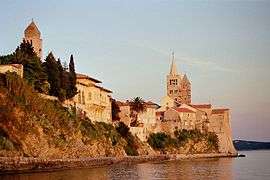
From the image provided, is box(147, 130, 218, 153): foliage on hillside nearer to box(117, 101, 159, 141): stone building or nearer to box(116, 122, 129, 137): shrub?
box(117, 101, 159, 141): stone building

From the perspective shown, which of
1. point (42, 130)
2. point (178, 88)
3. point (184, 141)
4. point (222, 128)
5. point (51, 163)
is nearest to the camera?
point (51, 163)

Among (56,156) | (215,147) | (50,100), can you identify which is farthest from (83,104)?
(215,147)

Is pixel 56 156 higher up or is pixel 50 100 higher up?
pixel 50 100

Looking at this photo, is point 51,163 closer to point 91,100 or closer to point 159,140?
point 91,100

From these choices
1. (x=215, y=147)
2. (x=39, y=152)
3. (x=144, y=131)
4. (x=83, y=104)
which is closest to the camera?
(x=39, y=152)

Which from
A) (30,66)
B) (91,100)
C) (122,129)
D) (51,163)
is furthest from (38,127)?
(122,129)

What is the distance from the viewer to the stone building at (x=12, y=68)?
44669 millimetres

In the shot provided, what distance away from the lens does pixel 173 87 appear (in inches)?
4395

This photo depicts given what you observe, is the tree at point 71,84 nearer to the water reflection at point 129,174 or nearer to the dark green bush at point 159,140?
the water reflection at point 129,174

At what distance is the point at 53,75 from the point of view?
51.8m

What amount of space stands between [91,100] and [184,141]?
2486 centimetres

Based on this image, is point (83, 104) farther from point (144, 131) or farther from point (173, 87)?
point (173, 87)

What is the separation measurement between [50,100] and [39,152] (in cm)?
957

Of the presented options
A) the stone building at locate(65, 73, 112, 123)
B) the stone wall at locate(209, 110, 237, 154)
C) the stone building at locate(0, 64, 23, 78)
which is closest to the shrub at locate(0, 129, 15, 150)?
the stone building at locate(0, 64, 23, 78)
